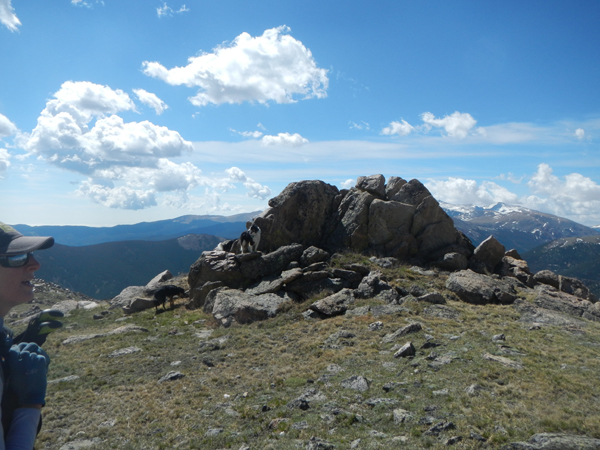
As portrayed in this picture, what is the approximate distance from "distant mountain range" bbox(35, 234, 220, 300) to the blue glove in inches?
4364

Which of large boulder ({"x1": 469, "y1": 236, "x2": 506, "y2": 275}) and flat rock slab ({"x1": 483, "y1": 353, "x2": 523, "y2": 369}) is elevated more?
large boulder ({"x1": 469, "y1": 236, "x2": 506, "y2": 275})

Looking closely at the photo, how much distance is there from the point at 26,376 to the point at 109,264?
171061 mm

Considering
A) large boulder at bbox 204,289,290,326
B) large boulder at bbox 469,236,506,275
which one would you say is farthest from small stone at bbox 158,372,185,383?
large boulder at bbox 469,236,506,275

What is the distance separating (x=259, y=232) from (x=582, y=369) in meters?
19.5

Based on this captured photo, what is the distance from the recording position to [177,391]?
10266 mm

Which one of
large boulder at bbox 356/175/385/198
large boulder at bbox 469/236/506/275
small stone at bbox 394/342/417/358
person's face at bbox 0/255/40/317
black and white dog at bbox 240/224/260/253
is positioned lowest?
small stone at bbox 394/342/417/358

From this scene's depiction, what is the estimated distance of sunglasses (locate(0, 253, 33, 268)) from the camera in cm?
241

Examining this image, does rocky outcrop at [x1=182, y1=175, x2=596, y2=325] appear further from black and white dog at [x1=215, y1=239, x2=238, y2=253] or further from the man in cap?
the man in cap

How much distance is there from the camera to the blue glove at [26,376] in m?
2.44

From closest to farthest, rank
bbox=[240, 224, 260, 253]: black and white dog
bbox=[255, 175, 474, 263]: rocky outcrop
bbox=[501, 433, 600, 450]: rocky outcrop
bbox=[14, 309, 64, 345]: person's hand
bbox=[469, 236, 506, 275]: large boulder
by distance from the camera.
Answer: bbox=[14, 309, 64, 345]: person's hand → bbox=[501, 433, 600, 450]: rocky outcrop → bbox=[469, 236, 506, 275]: large boulder → bbox=[240, 224, 260, 253]: black and white dog → bbox=[255, 175, 474, 263]: rocky outcrop

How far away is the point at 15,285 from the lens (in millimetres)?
2465

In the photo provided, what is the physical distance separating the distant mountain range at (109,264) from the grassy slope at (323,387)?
327 feet

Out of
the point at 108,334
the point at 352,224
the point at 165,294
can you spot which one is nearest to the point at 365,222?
the point at 352,224

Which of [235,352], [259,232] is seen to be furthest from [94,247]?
[235,352]
